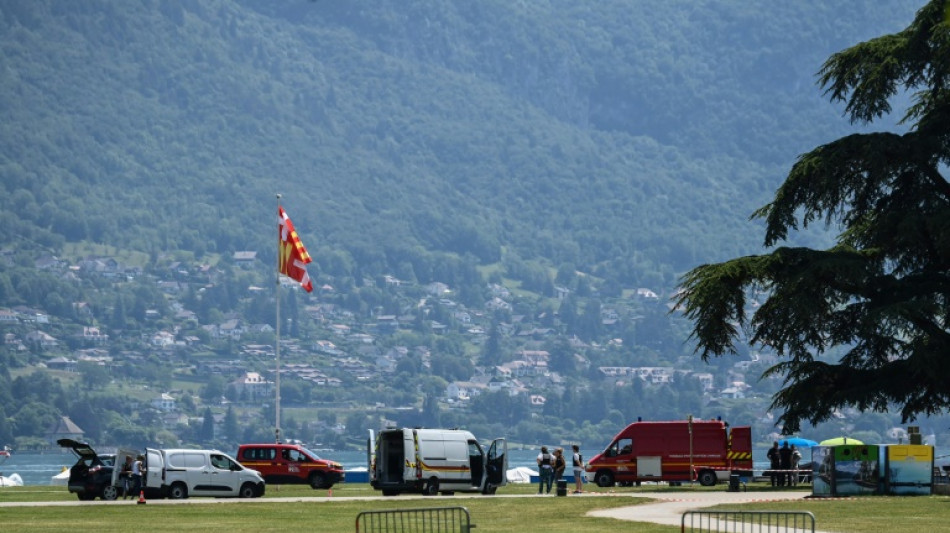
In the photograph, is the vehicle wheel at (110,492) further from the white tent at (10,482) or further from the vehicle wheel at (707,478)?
the white tent at (10,482)

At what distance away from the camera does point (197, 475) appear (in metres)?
51.1

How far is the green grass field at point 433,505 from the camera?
3594cm

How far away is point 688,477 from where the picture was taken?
2431 inches

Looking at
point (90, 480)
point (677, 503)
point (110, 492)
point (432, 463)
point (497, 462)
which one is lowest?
point (677, 503)

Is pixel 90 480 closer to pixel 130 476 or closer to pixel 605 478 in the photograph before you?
pixel 130 476

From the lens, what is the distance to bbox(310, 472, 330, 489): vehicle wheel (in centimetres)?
6367

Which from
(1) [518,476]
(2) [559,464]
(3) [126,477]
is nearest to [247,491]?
(3) [126,477]

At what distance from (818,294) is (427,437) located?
1231cm

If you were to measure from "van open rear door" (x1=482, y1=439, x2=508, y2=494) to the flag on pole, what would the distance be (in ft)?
66.2

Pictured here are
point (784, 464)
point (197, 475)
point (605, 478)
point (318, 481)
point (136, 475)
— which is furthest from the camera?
point (318, 481)

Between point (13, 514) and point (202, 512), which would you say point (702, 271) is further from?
point (13, 514)

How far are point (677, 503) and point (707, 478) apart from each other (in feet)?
57.5

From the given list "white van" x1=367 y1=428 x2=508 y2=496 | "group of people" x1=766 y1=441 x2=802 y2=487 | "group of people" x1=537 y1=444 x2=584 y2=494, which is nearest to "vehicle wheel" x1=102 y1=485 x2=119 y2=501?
"white van" x1=367 y1=428 x2=508 y2=496

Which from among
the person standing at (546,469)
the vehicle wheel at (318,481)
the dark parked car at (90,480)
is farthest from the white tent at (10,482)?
the person standing at (546,469)
